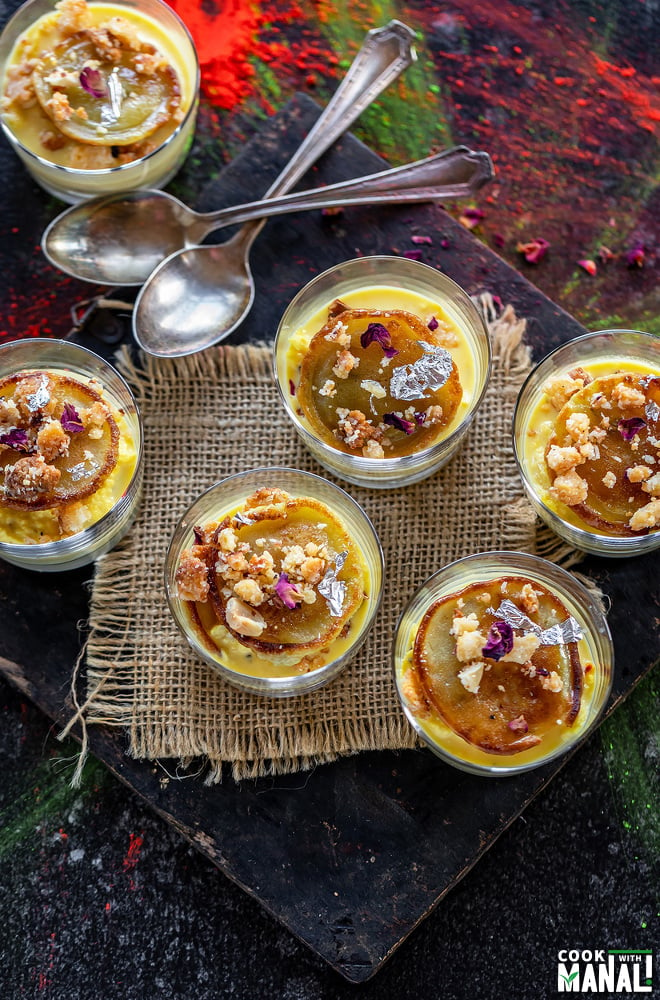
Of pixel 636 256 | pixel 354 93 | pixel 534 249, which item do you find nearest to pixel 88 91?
pixel 354 93

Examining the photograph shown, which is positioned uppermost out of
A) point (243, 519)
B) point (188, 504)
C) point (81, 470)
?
point (81, 470)

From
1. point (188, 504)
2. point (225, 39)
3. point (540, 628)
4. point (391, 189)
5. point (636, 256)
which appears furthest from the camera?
point (225, 39)

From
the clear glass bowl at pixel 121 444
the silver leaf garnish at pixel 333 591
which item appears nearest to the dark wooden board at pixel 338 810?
the clear glass bowl at pixel 121 444

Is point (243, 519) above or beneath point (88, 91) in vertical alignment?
beneath

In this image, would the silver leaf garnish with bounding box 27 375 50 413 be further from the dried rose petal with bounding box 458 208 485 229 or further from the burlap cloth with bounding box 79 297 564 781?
the dried rose petal with bounding box 458 208 485 229

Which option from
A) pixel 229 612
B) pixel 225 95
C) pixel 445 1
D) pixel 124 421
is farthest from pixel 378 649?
pixel 445 1

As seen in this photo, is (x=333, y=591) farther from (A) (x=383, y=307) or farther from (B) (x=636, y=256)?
(B) (x=636, y=256)

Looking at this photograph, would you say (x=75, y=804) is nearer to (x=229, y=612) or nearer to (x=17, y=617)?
(x=17, y=617)

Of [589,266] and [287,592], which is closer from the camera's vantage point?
[287,592]
